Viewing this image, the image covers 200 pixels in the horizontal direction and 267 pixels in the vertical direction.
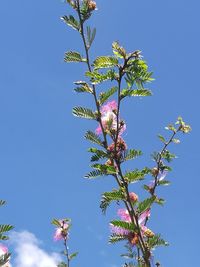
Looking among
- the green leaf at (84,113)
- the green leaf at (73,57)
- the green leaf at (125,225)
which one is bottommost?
the green leaf at (125,225)

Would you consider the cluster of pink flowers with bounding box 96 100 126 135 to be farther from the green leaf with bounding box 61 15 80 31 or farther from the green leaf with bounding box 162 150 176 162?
the green leaf with bounding box 162 150 176 162

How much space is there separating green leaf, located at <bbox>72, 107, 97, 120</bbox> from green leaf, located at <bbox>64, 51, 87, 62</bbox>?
1.59 feet

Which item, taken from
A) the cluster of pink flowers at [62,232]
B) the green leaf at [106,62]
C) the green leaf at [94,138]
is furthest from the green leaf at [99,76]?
the cluster of pink flowers at [62,232]

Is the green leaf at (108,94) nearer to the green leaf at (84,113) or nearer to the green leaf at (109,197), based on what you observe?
the green leaf at (84,113)

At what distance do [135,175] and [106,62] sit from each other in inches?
37.5

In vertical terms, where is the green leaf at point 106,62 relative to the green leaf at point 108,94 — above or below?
above

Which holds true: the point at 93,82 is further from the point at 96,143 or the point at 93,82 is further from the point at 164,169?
the point at 164,169

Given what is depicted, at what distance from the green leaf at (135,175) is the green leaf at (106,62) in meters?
0.88

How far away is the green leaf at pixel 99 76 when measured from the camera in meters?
3.97

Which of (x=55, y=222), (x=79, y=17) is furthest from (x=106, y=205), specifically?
(x=55, y=222)

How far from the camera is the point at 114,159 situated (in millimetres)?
3779

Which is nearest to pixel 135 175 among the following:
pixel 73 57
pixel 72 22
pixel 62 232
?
pixel 73 57

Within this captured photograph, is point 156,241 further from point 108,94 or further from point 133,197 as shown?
point 108,94

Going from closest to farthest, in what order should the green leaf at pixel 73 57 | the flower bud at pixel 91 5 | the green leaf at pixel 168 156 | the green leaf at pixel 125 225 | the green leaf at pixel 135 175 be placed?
the green leaf at pixel 125 225
the green leaf at pixel 135 175
the green leaf at pixel 73 57
the flower bud at pixel 91 5
the green leaf at pixel 168 156
